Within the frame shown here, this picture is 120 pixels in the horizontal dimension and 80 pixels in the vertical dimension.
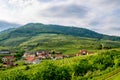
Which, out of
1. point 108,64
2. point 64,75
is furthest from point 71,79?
point 108,64

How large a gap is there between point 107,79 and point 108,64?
47.7 metres

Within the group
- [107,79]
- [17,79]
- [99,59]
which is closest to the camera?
[107,79]

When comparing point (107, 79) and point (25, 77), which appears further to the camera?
point (25, 77)

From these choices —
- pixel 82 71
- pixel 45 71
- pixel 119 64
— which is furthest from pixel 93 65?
pixel 45 71

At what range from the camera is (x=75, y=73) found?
12525 cm

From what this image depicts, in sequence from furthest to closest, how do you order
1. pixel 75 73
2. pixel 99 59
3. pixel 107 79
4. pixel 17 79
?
pixel 99 59, pixel 75 73, pixel 17 79, pixel 107 79

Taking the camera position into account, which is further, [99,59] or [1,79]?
[99,59]

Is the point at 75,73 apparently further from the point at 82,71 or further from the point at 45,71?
the point at 45,71

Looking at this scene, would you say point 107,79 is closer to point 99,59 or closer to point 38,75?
point 38,75

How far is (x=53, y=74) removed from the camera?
10912 cm

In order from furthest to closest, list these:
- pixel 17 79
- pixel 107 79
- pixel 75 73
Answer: pixel 75 73, pixel 17 79, pixel 107 79

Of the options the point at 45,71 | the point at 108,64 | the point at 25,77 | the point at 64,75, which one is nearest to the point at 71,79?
the point at 64,75

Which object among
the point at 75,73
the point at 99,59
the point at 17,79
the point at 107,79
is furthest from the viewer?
the point at 99,59

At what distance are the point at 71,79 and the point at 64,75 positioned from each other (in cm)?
337
